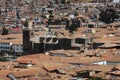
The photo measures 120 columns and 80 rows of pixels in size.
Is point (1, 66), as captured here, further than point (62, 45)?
No

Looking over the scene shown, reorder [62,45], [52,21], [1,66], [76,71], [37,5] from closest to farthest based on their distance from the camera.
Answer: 1. [76,71]
2. [1,66]
3. [62,45]
4. [52,21]
5. [37,5]

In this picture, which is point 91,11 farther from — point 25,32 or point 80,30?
point 25,32

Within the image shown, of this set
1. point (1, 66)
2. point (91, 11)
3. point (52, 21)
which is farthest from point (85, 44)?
point (91, 11)

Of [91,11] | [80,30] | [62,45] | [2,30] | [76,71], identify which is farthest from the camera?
[91,11]

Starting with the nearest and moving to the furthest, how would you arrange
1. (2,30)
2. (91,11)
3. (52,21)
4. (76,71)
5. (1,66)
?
(76,71), (1,66), (2,30), (52,21), (91,11)

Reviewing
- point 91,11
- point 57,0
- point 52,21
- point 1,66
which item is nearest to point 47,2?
point 57,0

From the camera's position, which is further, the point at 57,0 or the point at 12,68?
the point at 57,0

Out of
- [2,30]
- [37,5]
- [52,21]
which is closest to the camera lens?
[2,30]

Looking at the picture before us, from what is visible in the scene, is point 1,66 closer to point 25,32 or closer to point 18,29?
point 25,32

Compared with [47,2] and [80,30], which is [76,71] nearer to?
[80,30]
